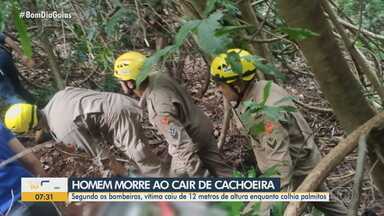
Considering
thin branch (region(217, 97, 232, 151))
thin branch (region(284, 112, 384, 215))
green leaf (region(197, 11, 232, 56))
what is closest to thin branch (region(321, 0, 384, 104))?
thin branch (region(284, 112, 384, 215))

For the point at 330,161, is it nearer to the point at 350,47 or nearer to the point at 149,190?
the point at 350,47

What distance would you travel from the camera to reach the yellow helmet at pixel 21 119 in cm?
331

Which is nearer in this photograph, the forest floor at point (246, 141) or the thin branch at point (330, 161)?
the thin branch at point (330, 161)

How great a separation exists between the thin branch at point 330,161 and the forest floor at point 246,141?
0.75 m

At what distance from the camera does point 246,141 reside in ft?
13.4

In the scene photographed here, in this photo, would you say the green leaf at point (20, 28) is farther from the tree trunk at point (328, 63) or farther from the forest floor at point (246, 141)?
the forest floor at point (246, 141)

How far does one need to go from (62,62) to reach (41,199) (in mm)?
1742

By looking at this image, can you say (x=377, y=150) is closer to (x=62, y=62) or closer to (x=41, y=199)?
(x=41, y=199)

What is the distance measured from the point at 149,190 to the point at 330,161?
0.90 meters

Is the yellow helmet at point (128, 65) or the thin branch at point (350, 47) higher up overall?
the thin branch at point (350, 47)

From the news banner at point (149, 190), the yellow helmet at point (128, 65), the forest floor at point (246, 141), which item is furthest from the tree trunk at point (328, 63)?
the yellow helmet at point (128, 65)

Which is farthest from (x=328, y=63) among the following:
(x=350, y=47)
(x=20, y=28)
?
(x=20, y=28)

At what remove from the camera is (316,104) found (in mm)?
4250

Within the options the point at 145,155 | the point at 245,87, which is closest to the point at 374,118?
the point at 245,87
